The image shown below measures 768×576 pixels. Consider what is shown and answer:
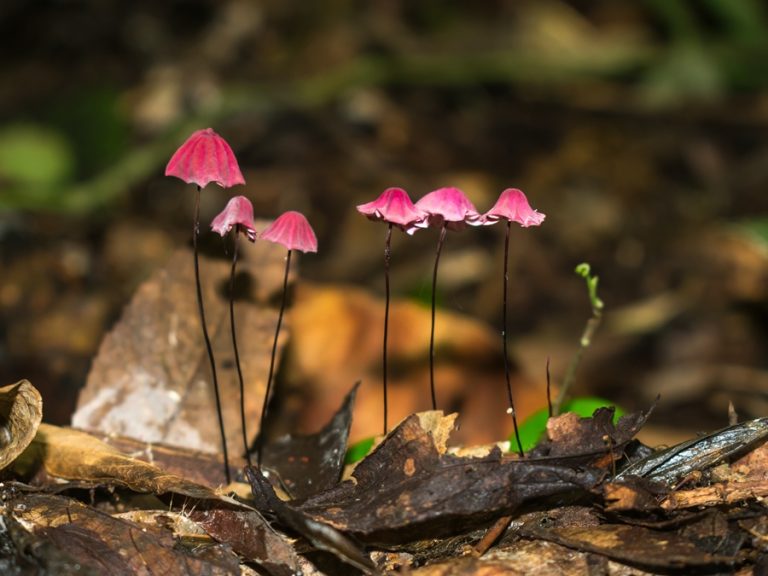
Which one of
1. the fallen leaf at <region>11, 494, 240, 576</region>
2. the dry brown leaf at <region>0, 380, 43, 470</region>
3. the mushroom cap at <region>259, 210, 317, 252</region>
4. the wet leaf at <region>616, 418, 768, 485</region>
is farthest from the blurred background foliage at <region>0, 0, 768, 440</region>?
the wet leaf at <region>616, 418, 768, 485</region>

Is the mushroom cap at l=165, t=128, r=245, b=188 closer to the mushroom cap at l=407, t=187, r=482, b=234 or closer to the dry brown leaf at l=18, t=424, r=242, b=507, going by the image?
the mushroom cap at l=407, t=187, r=482, b=234

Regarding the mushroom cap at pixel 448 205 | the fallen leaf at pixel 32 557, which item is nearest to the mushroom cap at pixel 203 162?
the mushroom cap at pixel 448 205

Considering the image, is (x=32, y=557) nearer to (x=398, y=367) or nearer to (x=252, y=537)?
(x=252, y=537)

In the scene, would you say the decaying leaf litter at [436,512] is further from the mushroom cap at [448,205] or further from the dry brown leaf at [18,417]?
the mushroom cap at [448,205]

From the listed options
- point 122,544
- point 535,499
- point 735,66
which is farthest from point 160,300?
point 735,66

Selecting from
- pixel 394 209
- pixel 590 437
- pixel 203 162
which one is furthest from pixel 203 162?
pixel 590 437

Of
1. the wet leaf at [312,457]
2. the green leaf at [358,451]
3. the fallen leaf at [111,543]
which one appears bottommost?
the fallen leaf at [111,543]
